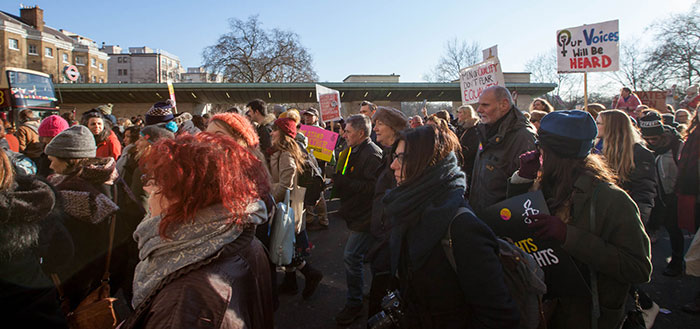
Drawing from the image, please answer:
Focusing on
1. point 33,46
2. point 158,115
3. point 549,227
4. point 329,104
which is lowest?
point 549,227

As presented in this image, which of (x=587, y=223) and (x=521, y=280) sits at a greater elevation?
(x=587, y=223)

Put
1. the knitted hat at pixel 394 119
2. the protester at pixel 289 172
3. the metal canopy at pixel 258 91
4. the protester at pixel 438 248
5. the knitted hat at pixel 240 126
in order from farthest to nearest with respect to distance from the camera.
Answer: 1. the metal canopy at pixel 258 91
2. the protester at pixel 289 172
3. the knitted hat at pixel 394 119
4. the knitted hat at pixel 240 126
5. the protester at pixel 438 248

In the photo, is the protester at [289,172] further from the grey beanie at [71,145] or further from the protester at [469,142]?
the protester at [469,142]

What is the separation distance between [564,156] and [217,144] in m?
1.76

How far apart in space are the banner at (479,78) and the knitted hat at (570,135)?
149 inches

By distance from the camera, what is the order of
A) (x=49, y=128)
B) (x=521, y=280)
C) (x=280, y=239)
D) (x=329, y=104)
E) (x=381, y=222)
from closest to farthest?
(x=521, y=280)
(x=280, y=239)
(x=381, y=222)
(x=49, y=128)
(x=329, y=104)

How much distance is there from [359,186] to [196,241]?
2.38m

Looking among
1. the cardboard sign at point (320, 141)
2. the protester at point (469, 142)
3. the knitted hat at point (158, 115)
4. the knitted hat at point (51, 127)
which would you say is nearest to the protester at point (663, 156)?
the protester at point (469, 142)

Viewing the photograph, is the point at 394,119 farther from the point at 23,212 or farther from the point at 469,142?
the point at 23,212

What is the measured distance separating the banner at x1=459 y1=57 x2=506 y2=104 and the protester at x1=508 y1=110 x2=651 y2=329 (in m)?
3.85

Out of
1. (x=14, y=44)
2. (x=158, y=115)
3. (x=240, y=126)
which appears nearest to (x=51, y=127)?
(x=158, y=115)

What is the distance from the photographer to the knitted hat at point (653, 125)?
16.3 feet

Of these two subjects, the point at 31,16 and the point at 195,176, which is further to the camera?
the point at 31,16

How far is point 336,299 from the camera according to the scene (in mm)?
4109
